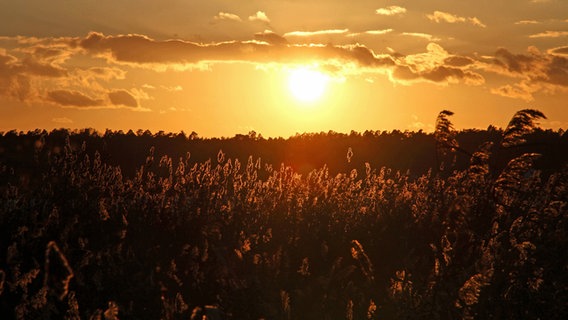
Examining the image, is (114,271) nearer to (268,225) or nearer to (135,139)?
(268,225)

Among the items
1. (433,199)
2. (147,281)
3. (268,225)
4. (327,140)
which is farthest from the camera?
(327,140)

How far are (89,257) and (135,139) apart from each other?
27514mm

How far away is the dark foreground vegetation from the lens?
6.95m

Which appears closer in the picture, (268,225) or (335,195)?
(268,225)

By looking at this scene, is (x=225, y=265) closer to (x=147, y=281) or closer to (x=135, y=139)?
(x=147, y=281)

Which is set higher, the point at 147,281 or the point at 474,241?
the point at 474,241

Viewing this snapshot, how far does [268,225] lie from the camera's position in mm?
10828

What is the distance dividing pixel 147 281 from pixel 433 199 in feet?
20.8

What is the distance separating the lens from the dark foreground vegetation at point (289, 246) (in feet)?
22.8

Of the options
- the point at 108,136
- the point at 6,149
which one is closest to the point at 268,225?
the point at 6,149

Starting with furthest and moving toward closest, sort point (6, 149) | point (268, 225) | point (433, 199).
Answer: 1. point (6, 149)
2. point (433, 199)
3. point (268, 225)

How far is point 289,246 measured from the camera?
996cm

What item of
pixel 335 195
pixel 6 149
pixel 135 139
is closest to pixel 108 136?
pixel 135 139

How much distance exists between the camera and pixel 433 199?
12.8 meters
